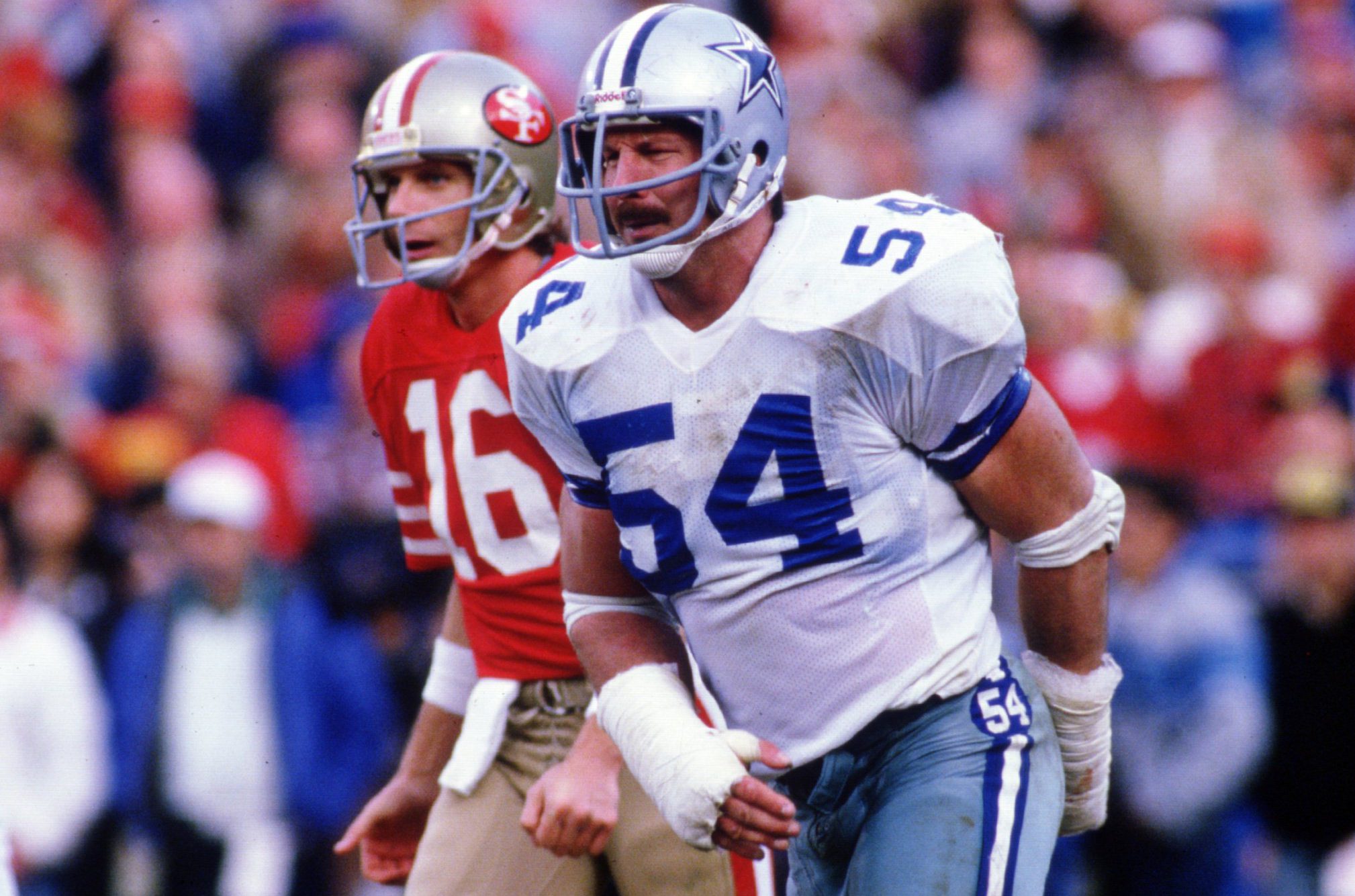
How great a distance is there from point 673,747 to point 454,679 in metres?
1.10

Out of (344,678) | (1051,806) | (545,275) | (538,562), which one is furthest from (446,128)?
(344,678)

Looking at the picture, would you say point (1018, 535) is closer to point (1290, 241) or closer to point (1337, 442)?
point (1337, 442)

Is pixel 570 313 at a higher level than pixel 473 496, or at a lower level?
higher

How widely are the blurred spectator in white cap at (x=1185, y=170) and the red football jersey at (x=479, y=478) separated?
423 cm

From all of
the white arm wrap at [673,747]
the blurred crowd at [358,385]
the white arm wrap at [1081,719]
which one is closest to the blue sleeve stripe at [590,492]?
the white arm wrap at [673,747]

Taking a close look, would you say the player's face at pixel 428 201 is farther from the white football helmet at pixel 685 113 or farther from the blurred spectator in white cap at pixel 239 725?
the blurred spectator in white cap at pixel 239 725

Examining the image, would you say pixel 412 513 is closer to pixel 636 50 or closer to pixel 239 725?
pixel 636 50

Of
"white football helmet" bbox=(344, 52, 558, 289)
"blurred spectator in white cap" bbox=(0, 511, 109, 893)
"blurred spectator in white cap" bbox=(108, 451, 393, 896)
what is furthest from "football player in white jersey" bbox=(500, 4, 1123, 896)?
"blurred spectator in white cap" bbox=(0, 511, 109, 893)

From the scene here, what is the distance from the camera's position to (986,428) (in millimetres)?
3080

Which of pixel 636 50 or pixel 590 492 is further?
pixel 590 492

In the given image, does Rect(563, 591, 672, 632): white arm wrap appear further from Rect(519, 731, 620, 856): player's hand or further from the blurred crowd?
the blurred crowd

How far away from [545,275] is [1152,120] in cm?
507

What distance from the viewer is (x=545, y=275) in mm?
3461

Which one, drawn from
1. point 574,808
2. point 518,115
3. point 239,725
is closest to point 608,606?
point 574,808
